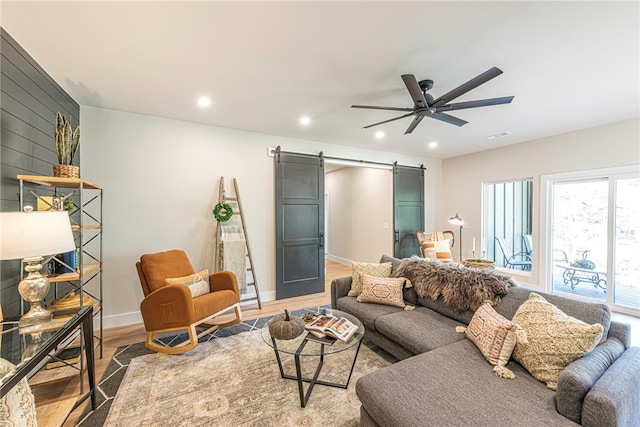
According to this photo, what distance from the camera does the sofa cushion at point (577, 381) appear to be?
121 cm

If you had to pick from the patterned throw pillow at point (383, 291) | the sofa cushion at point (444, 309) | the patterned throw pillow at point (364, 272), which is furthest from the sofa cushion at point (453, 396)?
the patterned throw pillow at point (364, 272)

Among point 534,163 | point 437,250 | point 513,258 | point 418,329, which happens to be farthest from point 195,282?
point 513,258

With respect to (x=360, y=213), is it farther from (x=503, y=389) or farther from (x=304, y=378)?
(x=503, y=389)

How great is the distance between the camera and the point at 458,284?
233cm

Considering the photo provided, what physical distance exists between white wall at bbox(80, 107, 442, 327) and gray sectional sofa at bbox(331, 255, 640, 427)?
114 inches

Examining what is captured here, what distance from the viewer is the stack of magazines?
1960mm

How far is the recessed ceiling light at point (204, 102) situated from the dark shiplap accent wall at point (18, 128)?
124 cm

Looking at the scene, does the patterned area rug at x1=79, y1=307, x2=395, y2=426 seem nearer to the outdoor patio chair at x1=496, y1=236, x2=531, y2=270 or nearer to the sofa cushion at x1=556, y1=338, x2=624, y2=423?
the sofa cushion at x1=556, y1=338, x2=624, y2=423

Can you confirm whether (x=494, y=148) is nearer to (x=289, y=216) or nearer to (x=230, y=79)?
(x=289, y=216)

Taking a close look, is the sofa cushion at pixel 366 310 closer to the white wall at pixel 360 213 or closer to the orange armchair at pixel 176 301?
the orange armchair at pixel 176 301

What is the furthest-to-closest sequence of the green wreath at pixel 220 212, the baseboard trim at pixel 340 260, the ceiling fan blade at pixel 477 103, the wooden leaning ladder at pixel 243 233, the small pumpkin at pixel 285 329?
the baseboard trim at pixel 340 260 → the wooden leaning ladder at pixel 243 233 → the green wreath at pixel 220 212 → the ceiling fan blade at pixel 477 103 → the small pumpkin at pixel 285 329

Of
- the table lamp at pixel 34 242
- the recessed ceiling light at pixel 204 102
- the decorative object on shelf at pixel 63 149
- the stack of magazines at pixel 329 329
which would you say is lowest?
the stack of magazines at pixel 329 329

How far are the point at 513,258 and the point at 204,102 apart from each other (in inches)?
233

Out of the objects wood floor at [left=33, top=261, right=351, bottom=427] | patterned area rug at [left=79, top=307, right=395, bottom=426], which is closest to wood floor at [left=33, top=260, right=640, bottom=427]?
wood floor at [left=33, top=261, right=351, bottom=427]
